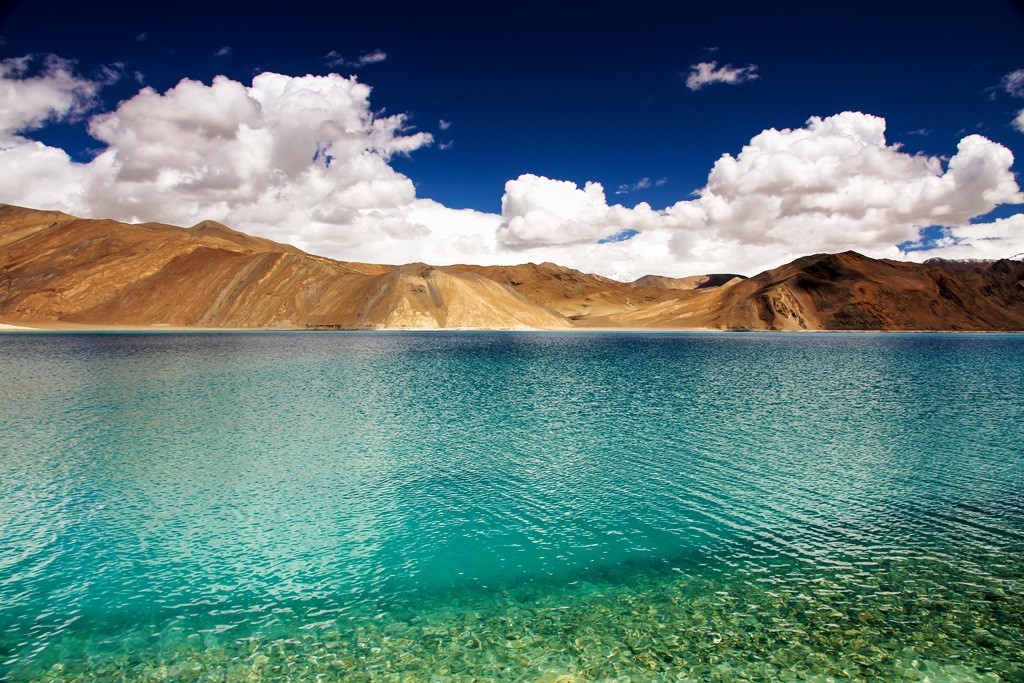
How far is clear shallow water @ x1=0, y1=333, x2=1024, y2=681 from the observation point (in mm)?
10562

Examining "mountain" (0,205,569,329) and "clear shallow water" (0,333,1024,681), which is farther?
"mountain" (0,205,569,329)

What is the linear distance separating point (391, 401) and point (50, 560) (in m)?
25.0

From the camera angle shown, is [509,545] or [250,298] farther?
[250,298]

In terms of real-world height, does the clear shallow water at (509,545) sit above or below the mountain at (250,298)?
below

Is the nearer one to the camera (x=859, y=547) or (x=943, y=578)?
(x=943, y=578)

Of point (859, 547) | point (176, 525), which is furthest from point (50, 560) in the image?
point (859, 547)

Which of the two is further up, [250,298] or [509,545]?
[250,298]

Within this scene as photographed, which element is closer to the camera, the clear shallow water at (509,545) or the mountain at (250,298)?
the clear shallow water at (509,545)

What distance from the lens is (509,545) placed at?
15500 millimetres

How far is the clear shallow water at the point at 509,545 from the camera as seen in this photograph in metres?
10.6

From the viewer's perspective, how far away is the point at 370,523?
17.1 m

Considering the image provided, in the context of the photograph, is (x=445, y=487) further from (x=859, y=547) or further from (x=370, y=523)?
(x=859, y=547)

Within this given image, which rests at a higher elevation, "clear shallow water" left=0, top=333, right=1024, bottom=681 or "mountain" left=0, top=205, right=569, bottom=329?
"mountain" left=0, top=205, right=569, bottom=329

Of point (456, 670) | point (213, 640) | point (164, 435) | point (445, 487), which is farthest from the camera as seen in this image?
point (164, 435)
